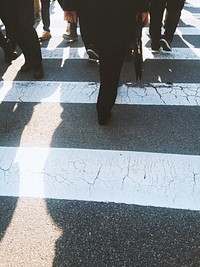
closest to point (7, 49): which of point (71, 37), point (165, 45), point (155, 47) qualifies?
point (71, 37)

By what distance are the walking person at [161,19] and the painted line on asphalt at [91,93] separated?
118 centimetres

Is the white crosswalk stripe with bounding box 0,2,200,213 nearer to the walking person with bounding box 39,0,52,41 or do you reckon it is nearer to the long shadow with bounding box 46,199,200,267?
the long shadow with bounding box 46,199,200,267

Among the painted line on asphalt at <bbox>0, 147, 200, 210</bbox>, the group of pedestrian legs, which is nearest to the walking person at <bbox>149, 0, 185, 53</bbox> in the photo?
the group of pedestrian legs

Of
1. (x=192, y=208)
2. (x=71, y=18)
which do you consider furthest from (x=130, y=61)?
(x=192, y=208)

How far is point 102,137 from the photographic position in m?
3.09

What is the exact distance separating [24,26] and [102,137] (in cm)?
192

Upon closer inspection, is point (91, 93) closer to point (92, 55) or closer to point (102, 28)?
point (92, 55)

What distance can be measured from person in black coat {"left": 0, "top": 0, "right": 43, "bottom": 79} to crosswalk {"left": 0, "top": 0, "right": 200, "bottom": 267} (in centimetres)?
31

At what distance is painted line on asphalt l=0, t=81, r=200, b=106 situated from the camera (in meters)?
3.71

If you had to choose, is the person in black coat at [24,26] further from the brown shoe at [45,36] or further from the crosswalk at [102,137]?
the brown shoe at [45,36]

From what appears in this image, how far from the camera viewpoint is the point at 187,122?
3.25 metres

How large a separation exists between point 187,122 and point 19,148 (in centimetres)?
174

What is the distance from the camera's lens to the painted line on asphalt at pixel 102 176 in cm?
239

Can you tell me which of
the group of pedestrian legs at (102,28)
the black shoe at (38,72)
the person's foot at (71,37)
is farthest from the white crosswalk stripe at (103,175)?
the person's foot at (71,37)
